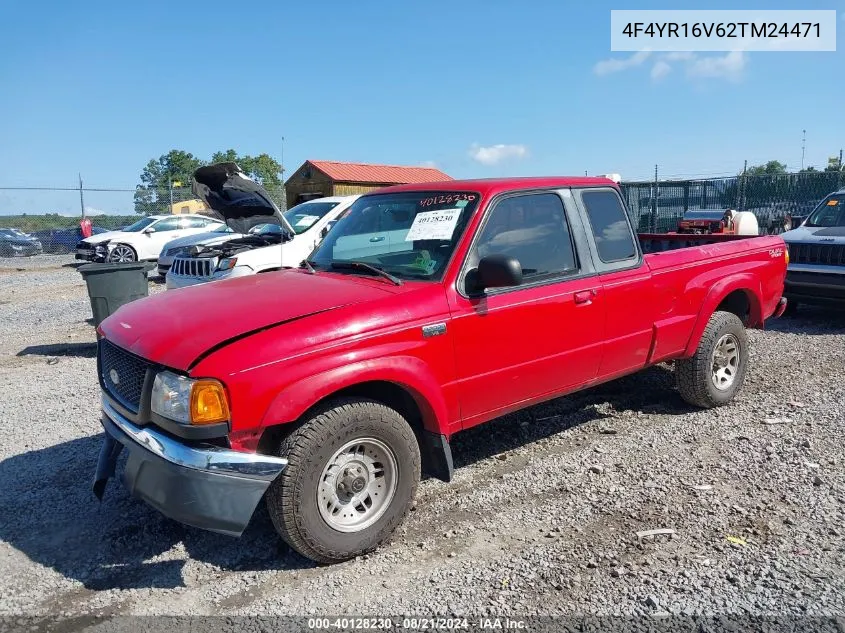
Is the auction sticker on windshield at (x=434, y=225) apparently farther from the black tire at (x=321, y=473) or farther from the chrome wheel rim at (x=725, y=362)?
the chrome wheel rim at (x=725, y=362)

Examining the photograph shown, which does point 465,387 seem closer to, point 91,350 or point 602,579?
point 602,579

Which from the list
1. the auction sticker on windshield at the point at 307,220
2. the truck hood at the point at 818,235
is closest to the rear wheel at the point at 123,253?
the auction sticker on windshield at the point at 307,220

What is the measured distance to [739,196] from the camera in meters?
18.4

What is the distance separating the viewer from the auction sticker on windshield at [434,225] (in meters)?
3.98

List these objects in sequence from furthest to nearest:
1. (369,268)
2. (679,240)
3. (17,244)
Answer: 1. (17,244)
2. (679,240)
3. (369,268)

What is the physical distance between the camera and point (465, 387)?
376 cm

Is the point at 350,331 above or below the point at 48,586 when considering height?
above

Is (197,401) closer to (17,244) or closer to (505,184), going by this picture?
(505,184)

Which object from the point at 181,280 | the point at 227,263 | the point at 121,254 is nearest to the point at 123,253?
the point at 121,254

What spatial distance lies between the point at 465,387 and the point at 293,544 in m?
1.28

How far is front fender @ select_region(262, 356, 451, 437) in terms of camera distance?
3031 mm

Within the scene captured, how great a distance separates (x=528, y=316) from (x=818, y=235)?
729 cm

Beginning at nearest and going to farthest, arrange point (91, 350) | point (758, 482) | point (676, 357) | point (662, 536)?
point (662, 536), point (758, 482), point (676, 357), point (91, 350)

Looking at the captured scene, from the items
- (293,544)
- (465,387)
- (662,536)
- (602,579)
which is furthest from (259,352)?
(662,536)
